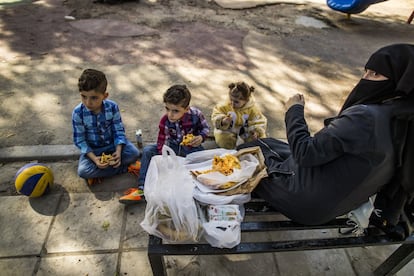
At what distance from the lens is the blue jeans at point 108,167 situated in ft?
9.29

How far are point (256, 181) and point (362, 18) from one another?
288 inches

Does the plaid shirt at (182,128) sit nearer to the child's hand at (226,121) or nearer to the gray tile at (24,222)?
the child's hand at (226,121)

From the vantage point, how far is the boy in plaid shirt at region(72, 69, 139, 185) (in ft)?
8.50

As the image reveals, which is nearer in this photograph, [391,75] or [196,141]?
[391,75]

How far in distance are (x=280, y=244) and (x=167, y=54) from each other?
401 cm

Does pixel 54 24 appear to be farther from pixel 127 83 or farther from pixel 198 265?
pixel 198 265

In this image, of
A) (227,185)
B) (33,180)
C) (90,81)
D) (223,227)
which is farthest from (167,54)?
(223,227)

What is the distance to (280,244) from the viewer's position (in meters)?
1.92

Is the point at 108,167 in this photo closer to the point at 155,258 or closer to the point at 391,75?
the point at 155,258

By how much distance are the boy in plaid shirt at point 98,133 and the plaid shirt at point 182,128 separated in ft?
1.26

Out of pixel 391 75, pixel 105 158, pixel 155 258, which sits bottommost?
pixel 105 158

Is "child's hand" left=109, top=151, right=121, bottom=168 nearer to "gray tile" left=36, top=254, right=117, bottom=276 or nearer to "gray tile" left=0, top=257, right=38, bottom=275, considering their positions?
"gray tile" left=36, top=254, right=117, bottom=276

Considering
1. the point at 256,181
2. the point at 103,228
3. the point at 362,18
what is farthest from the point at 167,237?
the point at 362,18

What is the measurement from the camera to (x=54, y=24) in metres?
6.07
